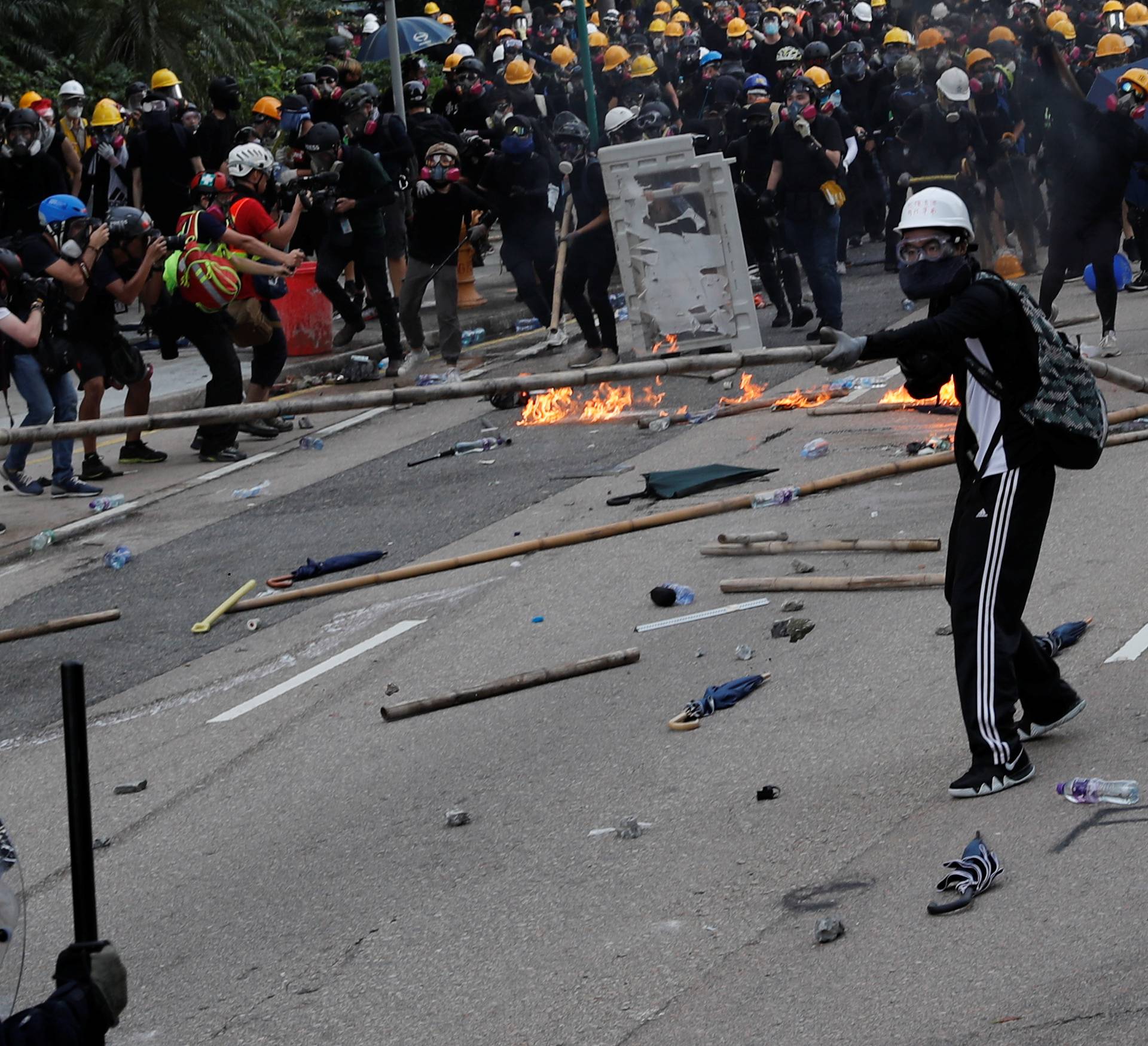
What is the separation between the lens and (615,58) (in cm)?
2402

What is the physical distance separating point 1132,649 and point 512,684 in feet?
8.31

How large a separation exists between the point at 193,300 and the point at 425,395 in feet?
19.2

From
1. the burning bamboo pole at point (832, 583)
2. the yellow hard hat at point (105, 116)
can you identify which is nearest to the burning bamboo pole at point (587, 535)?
the burning bamboo pole at point (832, 583)

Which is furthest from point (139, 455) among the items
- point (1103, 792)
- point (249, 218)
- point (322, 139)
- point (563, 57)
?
point (563, 57)

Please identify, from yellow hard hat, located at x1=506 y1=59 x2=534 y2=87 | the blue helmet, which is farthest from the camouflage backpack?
yellow hard hat, located at x1=506 y1=59 x2=534 y2=87

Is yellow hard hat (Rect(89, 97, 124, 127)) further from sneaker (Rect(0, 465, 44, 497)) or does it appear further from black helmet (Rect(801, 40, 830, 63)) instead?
black helmet (Rect(801, 40, 830, 63))

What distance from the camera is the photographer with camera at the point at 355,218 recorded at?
15.6 m

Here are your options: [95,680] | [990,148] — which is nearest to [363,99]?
[990,148]

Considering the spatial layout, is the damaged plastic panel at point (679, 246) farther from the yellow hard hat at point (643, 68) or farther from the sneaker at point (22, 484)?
the yellow hard hat at point (643, 68)

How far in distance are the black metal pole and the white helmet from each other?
36.1 ft

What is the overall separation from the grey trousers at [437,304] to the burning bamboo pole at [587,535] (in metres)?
6.03

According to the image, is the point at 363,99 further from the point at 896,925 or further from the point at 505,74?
the point at 896,925

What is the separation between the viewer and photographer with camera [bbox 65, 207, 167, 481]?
492 inches

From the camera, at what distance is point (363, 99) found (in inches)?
661
